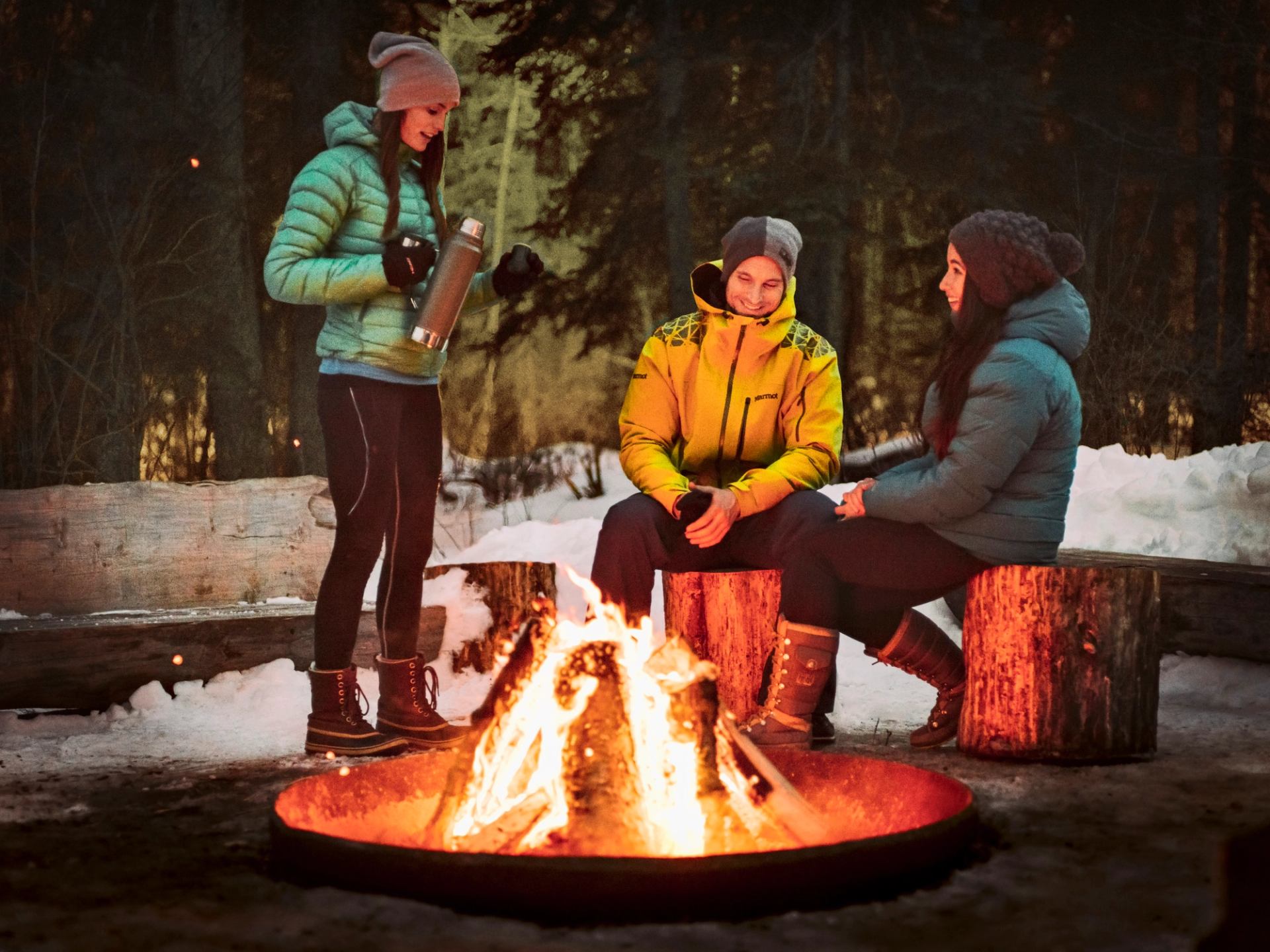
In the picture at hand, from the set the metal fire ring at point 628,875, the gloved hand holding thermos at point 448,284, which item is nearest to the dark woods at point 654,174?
the gloved hand holding thermos at point 448,284

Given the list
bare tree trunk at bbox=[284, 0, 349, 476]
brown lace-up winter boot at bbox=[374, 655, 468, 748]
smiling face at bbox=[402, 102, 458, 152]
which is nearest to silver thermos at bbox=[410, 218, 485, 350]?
smiling face at bbox=[402, 102, 458, 152]

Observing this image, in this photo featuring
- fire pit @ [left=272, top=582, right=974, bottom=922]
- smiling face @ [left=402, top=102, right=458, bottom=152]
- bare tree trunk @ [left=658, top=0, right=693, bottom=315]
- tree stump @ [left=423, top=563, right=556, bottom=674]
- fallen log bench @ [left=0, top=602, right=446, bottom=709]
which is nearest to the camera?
fire pit @ [left=272, top=582, right=974, bottom=922]

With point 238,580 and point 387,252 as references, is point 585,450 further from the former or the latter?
point 387,252

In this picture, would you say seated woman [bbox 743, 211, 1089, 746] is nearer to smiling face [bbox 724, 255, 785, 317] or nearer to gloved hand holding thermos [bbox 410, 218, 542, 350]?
smiling face [bbox 724, 255, 785, 317]

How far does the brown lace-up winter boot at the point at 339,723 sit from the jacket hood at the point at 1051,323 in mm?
2485

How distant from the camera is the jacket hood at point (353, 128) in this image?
4793 millimetres

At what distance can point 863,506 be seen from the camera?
472cm

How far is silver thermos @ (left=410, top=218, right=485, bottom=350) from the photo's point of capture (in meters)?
4.55

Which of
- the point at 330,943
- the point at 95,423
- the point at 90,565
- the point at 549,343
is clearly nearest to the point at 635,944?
the point at 330,943

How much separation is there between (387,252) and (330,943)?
2397mm

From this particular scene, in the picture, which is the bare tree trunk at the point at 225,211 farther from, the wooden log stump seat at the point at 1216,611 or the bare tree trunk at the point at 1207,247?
the bare tree trunk at the point at 1207,247

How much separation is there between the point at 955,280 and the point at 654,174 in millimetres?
9401

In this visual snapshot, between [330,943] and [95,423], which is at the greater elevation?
[95,423]

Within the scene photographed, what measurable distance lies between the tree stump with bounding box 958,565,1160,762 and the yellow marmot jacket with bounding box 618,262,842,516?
0.88 m
